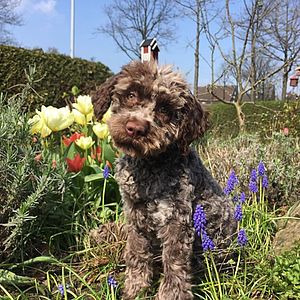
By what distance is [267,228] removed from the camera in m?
3.22

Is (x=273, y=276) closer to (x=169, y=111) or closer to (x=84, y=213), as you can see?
(x=169, y=111)

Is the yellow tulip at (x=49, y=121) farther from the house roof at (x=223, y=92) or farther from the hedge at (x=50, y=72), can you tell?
the hedge at (x=50, y=72)

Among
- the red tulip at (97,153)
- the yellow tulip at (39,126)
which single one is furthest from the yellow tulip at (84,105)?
the red tulip at (97,153)

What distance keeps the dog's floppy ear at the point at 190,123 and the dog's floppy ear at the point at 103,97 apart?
0.47 m

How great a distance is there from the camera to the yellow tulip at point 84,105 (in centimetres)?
340

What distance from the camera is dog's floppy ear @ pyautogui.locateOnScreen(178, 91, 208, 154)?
232cm

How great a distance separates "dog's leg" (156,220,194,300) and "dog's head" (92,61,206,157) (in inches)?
19.2

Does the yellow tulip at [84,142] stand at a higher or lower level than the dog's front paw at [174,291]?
higher

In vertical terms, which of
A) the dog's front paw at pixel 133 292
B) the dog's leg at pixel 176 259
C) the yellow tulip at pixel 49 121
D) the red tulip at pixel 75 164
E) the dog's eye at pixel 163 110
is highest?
the dog's eye at pixel 163 110

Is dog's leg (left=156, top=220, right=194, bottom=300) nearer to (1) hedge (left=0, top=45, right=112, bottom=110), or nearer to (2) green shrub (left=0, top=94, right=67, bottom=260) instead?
(2) green shrub (left=0, top=94, right=67, bottom=260)

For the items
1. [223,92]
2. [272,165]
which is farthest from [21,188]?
[223,92]

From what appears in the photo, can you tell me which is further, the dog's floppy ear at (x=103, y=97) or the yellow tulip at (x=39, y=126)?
the yellow tulip at (x=39, y=126)

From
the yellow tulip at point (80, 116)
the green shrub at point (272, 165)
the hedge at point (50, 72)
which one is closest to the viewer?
the yellow tulip at point (80, 116)

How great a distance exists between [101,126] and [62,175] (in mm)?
724
